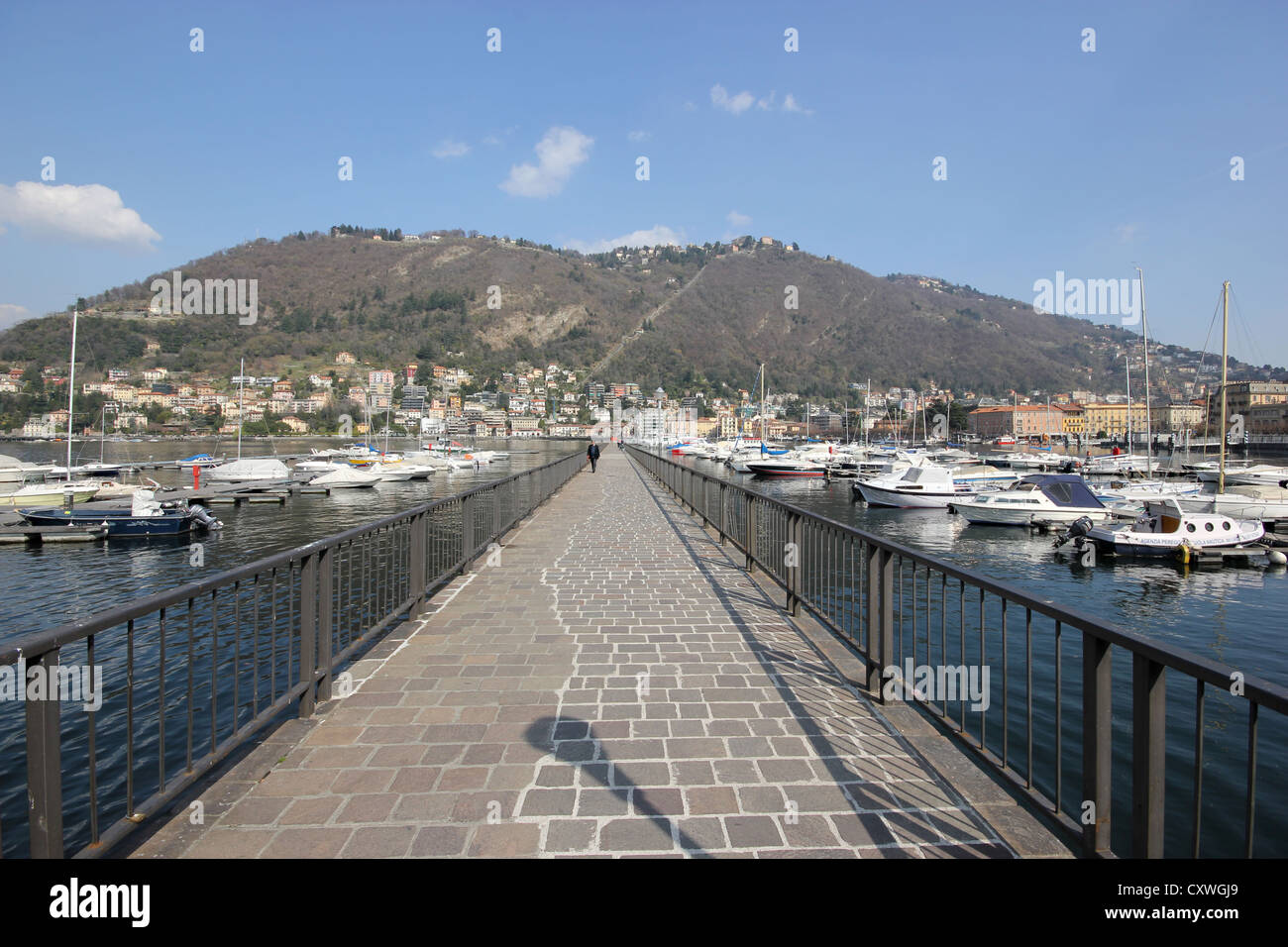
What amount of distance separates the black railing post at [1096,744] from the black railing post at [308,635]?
3892 mm

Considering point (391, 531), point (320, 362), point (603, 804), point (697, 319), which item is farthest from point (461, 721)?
point (697, 319)

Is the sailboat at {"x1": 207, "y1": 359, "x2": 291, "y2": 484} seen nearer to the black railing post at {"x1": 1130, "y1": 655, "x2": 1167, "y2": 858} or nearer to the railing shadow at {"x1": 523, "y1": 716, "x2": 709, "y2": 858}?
the railing shadow at {"x1": 523, "y1": 716, "x2": 709, "y2": 858}

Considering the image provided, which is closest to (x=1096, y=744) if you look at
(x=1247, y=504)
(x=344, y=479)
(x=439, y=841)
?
(x=439, y=841)

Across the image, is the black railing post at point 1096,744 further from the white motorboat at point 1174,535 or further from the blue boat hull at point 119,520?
the blue boat hull at point 119,520

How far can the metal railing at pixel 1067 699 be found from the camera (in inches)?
86.4

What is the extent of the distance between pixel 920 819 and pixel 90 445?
11265 cm

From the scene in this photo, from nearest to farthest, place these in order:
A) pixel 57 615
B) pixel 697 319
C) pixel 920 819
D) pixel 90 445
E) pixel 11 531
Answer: pixel 920 819 → pixel 57 615 → pixel 11 531 → pixel 90 445 → pixel 697 319

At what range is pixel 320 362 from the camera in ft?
449

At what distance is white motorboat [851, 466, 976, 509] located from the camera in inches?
1329

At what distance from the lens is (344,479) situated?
3831 cm

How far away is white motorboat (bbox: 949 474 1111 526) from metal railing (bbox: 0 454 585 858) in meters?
22.3

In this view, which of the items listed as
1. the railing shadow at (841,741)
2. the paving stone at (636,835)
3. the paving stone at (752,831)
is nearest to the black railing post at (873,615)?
the railing shadow at (841,741)

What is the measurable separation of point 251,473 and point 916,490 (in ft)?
114
